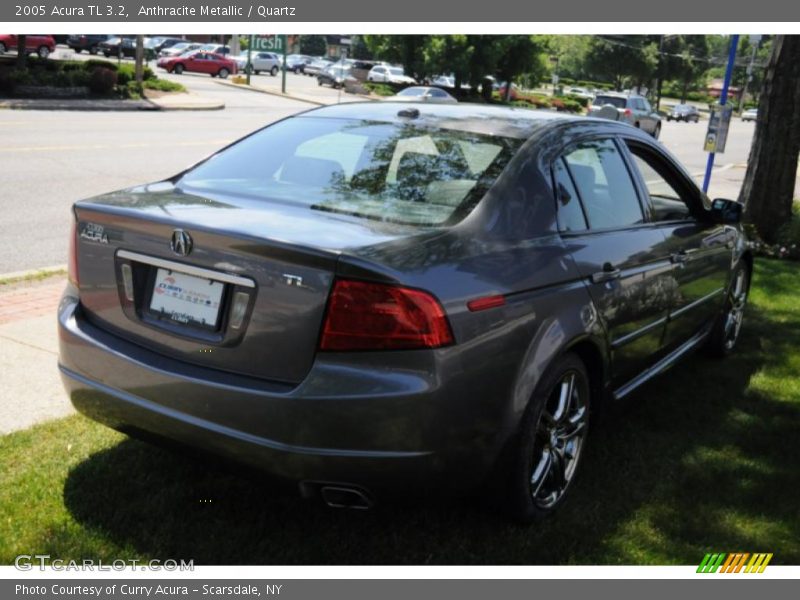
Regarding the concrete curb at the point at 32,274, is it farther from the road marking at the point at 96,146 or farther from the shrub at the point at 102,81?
the shrub at the point at 102,81

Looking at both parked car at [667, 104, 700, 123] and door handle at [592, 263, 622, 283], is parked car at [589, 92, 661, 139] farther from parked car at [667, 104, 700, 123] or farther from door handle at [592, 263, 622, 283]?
door handle at [592, 263, 622, 283]

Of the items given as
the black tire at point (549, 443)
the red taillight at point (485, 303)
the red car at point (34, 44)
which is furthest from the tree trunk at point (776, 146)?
the red car at point (34, 44)

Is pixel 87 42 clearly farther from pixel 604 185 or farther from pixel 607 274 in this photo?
pixel 607 274

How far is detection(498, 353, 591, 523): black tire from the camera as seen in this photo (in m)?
3.32

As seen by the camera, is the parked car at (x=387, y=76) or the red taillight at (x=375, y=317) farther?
the parked car at (x=387, y=76)

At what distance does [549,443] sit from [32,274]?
192 inches

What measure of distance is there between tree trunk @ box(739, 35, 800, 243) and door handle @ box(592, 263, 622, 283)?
7204mm

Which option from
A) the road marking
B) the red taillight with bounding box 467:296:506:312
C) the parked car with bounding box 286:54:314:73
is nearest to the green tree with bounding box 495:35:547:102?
the parked car with bounding box 286:54:314:73

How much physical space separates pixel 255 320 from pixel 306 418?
1.24ft

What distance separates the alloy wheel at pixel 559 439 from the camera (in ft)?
11.7

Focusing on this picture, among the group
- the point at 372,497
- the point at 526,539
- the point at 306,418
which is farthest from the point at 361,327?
the point at 526,539

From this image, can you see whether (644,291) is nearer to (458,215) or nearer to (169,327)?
(458,215)

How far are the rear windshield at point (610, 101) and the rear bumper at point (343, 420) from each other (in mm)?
33426

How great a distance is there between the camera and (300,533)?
3.39 metres
